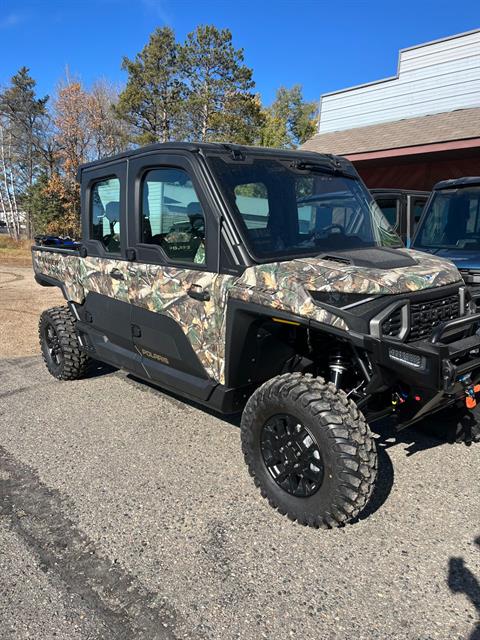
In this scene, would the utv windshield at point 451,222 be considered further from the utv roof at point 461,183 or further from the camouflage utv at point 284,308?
the camouflage utv at point 284,308

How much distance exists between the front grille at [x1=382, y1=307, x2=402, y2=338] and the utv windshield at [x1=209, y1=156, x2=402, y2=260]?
795 millimetres

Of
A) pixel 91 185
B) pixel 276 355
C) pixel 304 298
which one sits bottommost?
pixel 276 355

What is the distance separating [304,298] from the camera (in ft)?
9.49

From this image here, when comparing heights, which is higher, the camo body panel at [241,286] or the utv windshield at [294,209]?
the utv windshield at [294,209]

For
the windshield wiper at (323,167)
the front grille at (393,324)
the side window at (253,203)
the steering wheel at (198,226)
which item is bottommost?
the front grille at (393,324)

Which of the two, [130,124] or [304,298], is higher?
[130,124]

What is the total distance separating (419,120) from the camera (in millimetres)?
13453

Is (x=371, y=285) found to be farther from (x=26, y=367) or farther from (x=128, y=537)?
(x=26, y=367)

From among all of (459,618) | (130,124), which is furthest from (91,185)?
(130,124)

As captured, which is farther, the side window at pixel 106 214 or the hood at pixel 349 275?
the side window at pixel 106 214

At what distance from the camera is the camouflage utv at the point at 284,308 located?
2828 mm

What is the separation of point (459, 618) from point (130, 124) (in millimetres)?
32809

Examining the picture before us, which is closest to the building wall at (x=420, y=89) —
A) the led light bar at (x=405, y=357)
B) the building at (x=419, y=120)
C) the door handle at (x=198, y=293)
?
the building at (x=419, y=120)

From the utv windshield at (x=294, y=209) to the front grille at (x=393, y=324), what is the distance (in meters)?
0.80
